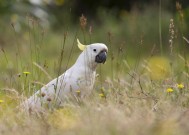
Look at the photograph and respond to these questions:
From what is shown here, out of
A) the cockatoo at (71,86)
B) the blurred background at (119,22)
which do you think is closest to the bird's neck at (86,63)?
the cockatoo at (71,86)

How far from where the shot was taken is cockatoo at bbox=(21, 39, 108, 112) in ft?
17.2

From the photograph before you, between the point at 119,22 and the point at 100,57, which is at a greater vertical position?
the point at 119,22

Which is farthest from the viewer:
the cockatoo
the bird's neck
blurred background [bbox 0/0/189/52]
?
blurred background [bbox 0/0/189/52]

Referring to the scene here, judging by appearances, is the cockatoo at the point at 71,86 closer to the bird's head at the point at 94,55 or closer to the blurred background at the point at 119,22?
the bird's head at the point at 94,55

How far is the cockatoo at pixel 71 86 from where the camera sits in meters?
5.24

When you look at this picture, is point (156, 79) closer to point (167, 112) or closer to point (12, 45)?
point (167, 112)

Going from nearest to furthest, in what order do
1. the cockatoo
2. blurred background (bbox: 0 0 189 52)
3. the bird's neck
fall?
the cockatoo, the bird's neck, blurred background (bbox: 0 0 189 52)

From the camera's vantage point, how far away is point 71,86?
5.30 m

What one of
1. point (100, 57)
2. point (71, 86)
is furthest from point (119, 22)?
point (71, 86)

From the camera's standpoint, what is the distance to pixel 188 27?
12.0 m

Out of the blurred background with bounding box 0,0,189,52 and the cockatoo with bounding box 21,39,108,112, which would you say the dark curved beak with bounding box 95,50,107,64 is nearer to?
the cockatoo with bounding box 21,39,108,112

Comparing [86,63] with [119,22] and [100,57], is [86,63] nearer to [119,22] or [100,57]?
[100,57]

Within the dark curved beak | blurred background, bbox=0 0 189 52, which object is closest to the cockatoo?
the dark curved beak

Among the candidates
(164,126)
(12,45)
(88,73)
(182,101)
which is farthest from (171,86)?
(12,45)
